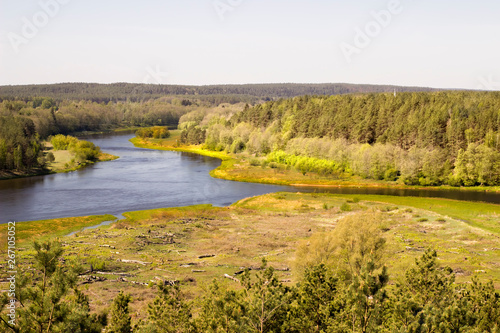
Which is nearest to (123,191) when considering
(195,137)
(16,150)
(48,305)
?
(16,150)

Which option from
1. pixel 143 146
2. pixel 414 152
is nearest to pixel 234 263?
pixel 414 152

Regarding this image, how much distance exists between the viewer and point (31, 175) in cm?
10119

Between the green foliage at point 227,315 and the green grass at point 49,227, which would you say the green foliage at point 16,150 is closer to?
the green grass at point 49,227

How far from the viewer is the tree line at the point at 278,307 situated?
1483 centimetres

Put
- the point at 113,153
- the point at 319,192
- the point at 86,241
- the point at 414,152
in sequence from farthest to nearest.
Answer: the point at 113,153 < the point at 414,152 < the point at 319,192 < the point at 86,241

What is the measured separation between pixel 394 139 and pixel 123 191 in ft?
218

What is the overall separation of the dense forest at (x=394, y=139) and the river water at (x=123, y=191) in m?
9.48

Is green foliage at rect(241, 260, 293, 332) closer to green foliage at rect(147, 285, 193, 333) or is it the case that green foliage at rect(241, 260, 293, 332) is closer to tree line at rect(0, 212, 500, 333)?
tree line at rect(0, 212, 500, 333)

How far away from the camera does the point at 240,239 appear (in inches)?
2106

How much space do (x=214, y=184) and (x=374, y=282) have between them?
252 feet

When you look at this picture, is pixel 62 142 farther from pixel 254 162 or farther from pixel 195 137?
pixel 254 162

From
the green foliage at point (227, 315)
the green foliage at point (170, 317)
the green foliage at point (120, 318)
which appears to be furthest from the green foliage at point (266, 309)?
the green foliage at point (120, 318)

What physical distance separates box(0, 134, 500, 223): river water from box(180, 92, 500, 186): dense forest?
9485mm

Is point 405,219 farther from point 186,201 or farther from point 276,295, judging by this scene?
point 276,295
